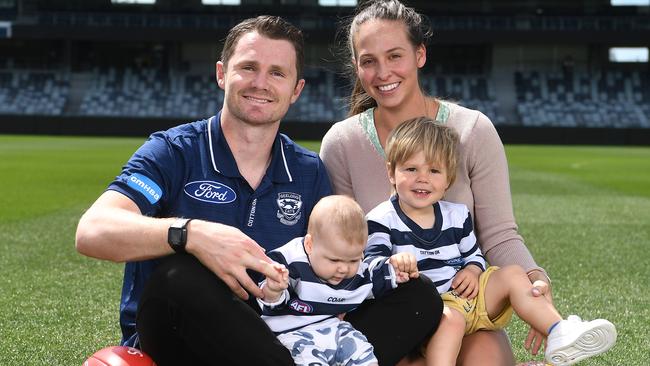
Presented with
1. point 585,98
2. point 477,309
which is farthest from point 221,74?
point 585,98

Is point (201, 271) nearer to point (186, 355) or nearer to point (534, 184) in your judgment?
point (186, 355)

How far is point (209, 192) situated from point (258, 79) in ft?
1.51

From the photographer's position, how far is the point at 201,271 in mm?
3035

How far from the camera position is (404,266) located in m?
3.30

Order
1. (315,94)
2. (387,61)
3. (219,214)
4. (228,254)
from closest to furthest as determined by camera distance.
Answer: (228,254) < (219,214) < (387,61) < (315,94)

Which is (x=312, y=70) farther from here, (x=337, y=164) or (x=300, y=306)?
(x=300, y=306)

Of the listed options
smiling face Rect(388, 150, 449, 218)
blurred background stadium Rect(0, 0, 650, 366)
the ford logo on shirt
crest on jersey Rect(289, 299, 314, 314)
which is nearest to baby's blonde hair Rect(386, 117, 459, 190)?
smiling face Rect(388, 150, 449, 218)

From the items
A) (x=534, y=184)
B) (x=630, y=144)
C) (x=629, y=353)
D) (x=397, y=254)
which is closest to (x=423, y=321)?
(x=397, y=254)

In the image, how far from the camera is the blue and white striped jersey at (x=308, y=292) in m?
3.24

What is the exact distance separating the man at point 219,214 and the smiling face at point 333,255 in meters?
0.22

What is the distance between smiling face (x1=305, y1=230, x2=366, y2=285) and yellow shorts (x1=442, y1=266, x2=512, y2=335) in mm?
539

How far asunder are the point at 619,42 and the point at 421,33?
147 feet

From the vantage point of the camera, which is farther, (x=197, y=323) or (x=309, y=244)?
(x=309, y=244)

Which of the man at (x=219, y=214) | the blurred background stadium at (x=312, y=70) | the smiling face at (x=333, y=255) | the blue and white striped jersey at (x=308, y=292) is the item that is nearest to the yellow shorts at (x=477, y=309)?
the man at (x=219, y=214)
